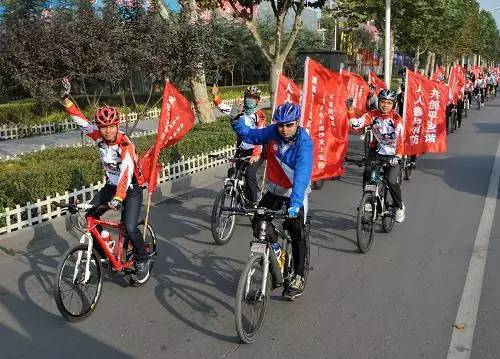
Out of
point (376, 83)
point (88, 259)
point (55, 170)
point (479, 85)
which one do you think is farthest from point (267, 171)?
point (479, 85)

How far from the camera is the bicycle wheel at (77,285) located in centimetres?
441

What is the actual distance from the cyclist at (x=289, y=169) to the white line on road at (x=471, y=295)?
132 cm

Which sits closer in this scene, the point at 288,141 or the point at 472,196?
the point at 288,141

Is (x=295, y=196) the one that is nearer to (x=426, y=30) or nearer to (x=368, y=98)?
(x=368, y=98)

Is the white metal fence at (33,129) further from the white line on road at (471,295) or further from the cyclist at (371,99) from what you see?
the white line on road at (471,295)

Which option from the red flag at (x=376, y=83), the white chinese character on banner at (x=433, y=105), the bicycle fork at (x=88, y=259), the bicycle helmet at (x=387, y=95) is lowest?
the bicycle fork at (x=88, y=259)

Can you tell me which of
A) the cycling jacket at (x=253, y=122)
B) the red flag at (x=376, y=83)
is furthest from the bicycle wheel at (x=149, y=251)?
the red flag at (x=376, y=83)

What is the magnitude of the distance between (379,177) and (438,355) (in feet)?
10.2

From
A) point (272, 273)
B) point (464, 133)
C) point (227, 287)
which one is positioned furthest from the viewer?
point (464, 133)

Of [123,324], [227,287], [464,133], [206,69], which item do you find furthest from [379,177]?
[464,133]

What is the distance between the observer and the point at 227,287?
5.36 meters

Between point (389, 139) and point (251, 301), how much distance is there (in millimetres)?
3808

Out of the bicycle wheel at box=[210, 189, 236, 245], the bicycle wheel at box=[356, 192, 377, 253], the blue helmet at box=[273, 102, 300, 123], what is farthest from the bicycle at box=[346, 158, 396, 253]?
the blue helmet at box=[273, 102, 300, 123]

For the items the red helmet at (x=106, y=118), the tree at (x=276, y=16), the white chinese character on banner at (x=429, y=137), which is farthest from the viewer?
the tree at (x=276, y=16)
